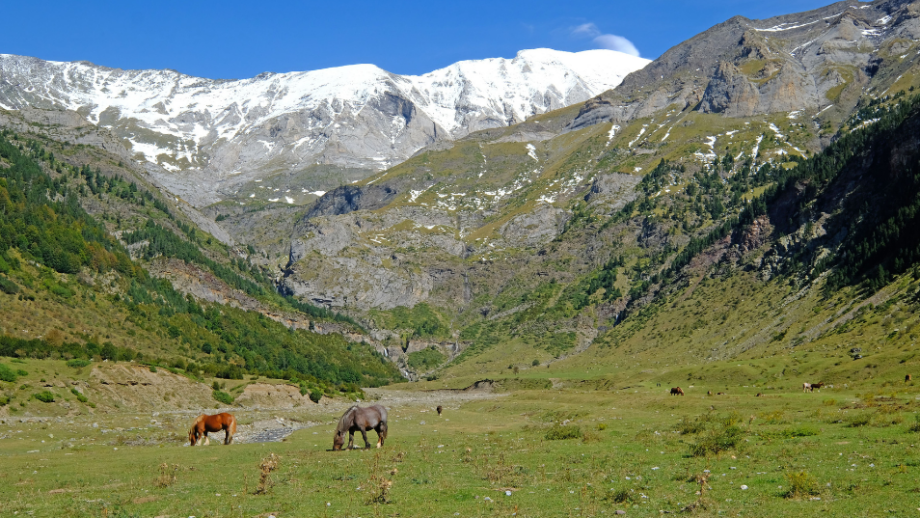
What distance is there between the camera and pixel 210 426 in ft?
148

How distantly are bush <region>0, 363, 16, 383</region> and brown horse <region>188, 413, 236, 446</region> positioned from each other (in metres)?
28.7

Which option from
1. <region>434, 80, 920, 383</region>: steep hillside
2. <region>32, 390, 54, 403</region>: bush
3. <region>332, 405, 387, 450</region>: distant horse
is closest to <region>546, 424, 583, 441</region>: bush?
<region>332, 405, 387, 450</region>: distant horse

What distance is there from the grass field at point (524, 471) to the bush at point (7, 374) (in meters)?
14.9

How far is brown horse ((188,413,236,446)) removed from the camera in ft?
147

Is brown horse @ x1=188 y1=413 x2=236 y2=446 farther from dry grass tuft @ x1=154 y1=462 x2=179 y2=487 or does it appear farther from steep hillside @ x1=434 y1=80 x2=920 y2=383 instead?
steep hillside @ x1=434 y1=80 x2=920 y2=383

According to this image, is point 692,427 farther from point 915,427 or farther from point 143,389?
point 143,389

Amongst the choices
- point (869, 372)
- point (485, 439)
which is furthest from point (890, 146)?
point (485, 439)

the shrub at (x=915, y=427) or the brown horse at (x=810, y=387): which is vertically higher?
the shrub at (x=915, y=427)

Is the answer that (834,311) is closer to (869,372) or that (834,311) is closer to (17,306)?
(869,372)

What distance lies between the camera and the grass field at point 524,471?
21.1 meters

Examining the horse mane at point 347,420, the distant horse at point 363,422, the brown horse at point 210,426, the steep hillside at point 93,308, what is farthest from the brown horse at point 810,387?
the steep hillside at point 93,308

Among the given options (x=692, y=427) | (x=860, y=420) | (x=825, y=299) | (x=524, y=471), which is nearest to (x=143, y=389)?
(x=524, y=471)

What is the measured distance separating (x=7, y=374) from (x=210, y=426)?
30700mm

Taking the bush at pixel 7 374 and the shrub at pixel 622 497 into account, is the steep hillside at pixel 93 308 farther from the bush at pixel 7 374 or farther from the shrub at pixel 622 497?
the shrub at pixel 622 497
